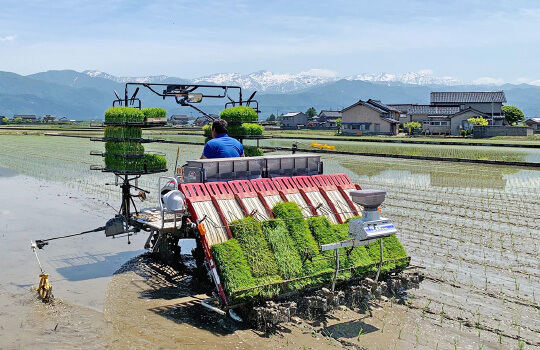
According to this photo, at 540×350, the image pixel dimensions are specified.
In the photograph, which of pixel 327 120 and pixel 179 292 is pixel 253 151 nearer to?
pixel 179 292

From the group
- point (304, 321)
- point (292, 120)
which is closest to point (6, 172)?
point (304, 321)

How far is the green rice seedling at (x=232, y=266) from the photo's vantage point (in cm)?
762

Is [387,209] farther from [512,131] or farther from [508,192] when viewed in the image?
[512,131]

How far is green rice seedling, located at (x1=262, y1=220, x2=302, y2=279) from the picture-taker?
816 cm

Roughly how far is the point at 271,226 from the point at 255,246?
563 mm

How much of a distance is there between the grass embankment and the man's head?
2.49 metres

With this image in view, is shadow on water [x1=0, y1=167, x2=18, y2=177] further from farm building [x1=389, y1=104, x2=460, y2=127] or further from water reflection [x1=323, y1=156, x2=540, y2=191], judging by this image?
farm building [x1=389, y1=104, x2=460, y2=127]

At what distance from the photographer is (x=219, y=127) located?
10.7 meters

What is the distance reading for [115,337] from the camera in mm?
7707

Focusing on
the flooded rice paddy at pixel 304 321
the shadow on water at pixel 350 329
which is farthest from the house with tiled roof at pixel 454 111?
the shadow on water at pixel 350 329

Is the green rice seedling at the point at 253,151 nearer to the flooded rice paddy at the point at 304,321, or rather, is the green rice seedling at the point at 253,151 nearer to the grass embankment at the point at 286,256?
the flooded rice paddy at the point at 304,321

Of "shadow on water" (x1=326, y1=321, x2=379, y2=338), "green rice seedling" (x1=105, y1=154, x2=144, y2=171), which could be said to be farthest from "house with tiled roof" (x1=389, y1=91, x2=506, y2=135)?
"shadow on water" (x1=326, y1=321, x2=379, y2=338)

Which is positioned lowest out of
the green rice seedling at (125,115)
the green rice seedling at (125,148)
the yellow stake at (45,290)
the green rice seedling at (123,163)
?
the yellow stake at (45,290)

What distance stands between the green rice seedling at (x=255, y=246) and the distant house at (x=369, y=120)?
227ft
